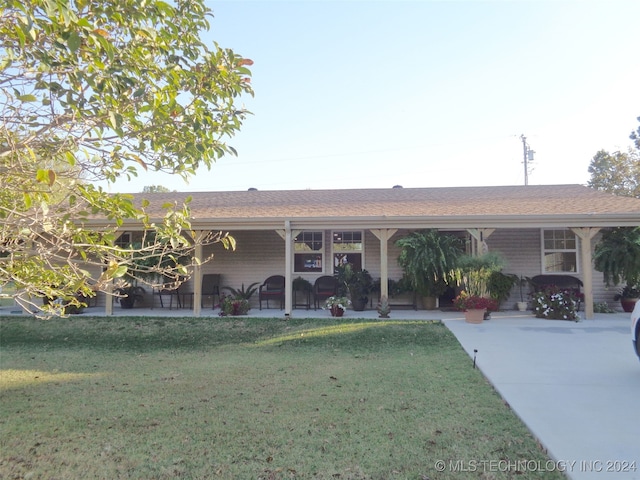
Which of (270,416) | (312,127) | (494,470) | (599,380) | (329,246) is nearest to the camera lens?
(494,470)

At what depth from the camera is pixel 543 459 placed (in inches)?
119

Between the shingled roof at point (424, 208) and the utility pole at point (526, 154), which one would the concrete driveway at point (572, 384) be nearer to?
the shingled roof at point (424, 208)

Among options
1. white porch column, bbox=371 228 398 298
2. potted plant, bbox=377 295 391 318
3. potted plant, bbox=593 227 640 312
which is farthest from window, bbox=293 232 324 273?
potted plant, bbox=593 227 640 312

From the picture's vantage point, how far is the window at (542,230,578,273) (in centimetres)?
1139

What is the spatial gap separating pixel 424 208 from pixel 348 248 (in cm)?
261

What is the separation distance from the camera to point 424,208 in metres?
10.6

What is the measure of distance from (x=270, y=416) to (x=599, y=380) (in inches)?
153

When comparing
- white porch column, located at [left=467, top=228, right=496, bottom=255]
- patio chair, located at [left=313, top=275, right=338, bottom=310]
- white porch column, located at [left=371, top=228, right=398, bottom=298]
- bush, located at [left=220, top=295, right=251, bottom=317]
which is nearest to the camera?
white porch column, located at [left=467, top=228, right=496, bottom=255]

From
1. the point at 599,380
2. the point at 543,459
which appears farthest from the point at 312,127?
the point at 543,459

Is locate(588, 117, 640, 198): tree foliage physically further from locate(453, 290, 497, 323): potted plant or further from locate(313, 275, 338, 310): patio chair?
locate(313, 275, 338, 310): patio chair

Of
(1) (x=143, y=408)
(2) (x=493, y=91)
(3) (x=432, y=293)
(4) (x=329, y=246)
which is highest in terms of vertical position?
(2) (x=493, y=91)

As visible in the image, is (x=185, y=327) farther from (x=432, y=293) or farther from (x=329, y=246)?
(x=432, y=293)

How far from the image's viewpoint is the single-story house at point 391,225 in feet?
31.0

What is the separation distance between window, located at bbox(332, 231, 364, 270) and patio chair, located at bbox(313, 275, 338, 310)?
781 millimetres
